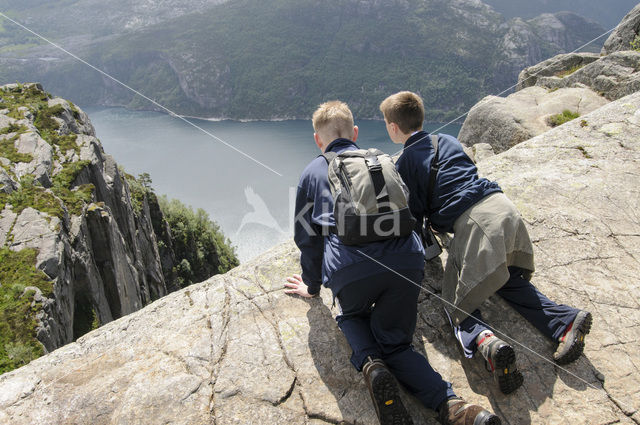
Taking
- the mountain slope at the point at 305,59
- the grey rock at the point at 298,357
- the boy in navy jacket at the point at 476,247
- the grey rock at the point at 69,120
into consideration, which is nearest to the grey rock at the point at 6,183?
the grey rock at the point at 69,120

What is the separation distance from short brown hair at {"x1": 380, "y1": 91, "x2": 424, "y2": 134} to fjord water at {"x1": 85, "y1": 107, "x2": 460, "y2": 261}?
56.8 metres

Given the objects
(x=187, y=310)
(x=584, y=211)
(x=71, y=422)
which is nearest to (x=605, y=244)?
(x=584, y=211)

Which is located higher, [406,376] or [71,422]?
[406,376]

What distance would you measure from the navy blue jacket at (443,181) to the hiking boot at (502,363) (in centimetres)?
123

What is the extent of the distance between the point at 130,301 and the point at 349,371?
18.9 m

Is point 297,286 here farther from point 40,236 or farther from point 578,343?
point 40,236

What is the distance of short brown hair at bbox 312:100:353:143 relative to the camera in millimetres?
3947

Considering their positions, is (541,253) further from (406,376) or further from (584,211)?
(406,376)

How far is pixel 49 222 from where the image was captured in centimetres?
1312

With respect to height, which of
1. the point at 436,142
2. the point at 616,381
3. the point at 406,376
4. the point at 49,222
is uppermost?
the point at 436,142

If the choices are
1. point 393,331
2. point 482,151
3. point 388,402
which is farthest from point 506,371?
point 482,151

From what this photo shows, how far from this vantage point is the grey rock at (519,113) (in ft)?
36.0

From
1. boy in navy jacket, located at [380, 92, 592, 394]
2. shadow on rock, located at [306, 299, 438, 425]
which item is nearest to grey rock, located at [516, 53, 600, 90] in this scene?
boy in navy jacket, located at [380, 92, 592, 394]

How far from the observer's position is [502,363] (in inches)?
129
